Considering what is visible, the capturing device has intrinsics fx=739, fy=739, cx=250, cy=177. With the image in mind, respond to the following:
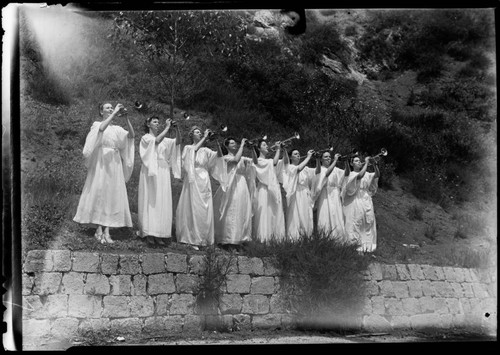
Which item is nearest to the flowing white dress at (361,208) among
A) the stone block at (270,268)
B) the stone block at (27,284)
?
the stone block at (270,268)

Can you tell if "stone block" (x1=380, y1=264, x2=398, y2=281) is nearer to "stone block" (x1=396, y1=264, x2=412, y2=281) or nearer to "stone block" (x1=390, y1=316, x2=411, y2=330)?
"stone block" (x1=396, y1=264, x2=412, y2=281)

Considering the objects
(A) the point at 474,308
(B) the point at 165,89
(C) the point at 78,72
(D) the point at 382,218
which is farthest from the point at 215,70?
(A) the point at 474,308

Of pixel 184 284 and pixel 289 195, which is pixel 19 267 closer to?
pixel 184 284

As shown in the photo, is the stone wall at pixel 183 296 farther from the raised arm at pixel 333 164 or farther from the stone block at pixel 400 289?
the raised arm at pixel 333 164

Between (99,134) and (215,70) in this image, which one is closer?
(99,134)

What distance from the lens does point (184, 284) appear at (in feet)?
35.3

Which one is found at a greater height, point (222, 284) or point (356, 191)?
point (356, 191)

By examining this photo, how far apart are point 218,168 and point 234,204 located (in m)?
0.63

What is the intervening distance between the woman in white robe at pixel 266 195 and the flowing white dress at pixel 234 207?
0.16 metres

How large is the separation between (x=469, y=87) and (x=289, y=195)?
332 centimetres

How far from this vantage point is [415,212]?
12.4 metres

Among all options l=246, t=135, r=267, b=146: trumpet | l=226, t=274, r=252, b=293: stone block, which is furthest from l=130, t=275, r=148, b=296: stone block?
l=246, t=135, r=267, b=146: trumpet

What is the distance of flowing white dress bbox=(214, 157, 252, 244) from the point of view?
11695mm

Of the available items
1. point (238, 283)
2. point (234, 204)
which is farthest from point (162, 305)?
point (234, 204)
